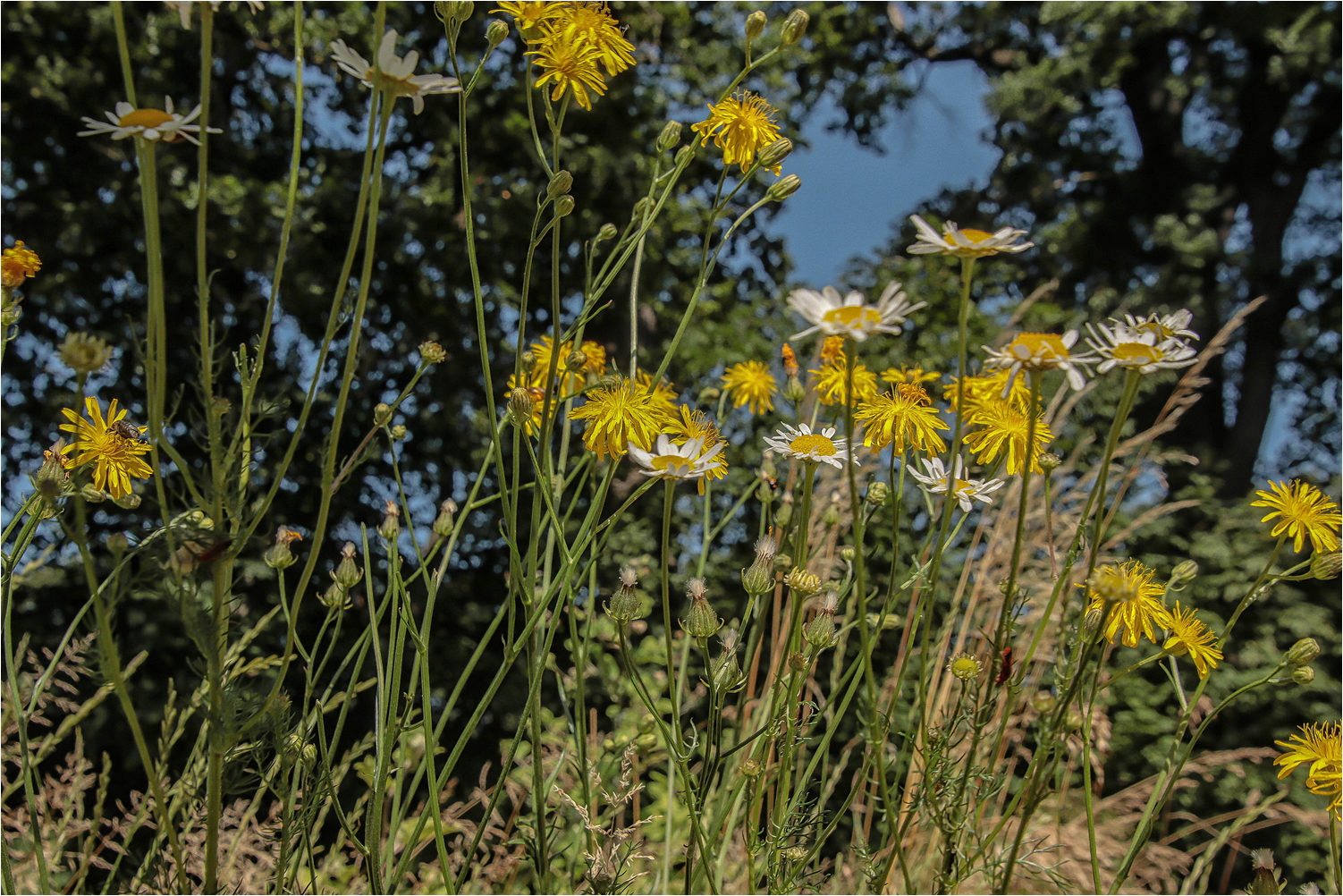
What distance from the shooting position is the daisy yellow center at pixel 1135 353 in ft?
1.74

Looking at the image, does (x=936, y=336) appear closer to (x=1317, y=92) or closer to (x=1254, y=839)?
(x=1254, y=839)

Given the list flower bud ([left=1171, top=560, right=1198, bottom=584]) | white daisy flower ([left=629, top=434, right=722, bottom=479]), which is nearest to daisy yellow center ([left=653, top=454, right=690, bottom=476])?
white daisy flower ([left=629, top=434, right=722, bottom=479])

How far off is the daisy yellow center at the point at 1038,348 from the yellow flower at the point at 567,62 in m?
0.38

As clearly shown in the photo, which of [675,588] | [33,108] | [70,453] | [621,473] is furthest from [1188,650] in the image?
[33,108]

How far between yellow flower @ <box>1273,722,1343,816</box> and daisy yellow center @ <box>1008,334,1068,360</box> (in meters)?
0.37

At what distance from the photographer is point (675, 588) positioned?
7.30ft

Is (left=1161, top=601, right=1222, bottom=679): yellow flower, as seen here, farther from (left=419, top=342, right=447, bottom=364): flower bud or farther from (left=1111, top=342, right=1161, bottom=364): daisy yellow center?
(left=419, top=342, right=447, bottom=364): flower bud

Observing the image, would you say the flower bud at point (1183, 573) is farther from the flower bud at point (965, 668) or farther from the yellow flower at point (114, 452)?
the yellow flower at point (114, 452)

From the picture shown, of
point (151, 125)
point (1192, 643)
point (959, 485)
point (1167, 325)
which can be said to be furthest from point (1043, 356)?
point (151, 125)

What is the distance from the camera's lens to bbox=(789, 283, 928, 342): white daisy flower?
0.48m

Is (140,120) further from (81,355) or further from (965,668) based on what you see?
(965,668)

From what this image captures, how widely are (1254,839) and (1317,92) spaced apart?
3.63 meters

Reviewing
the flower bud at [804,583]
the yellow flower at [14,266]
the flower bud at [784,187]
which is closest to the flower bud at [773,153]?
the flower bud at [784,187]

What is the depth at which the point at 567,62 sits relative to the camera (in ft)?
2.17
